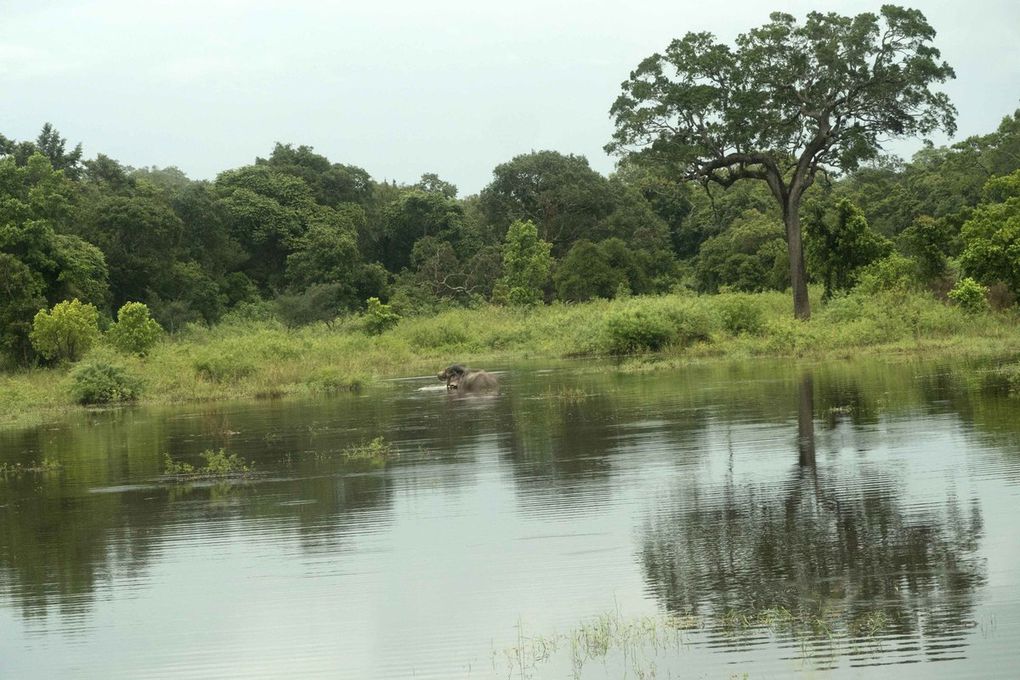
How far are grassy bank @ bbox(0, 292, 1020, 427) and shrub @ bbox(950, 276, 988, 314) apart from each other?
239mm

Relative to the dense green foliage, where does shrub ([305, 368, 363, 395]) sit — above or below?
below

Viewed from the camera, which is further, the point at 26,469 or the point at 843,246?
the point at 843,246

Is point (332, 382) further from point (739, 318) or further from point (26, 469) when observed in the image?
point (739, 318)

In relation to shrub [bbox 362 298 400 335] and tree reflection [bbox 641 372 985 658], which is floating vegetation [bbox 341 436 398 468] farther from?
shrub [bbox 362 298 400 335]

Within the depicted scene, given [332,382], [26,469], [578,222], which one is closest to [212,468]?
[26,469]

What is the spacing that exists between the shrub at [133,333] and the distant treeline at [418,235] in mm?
4267

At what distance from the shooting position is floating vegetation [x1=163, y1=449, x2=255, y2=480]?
605 inches

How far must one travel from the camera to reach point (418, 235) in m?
67.4

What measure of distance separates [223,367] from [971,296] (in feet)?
59.5

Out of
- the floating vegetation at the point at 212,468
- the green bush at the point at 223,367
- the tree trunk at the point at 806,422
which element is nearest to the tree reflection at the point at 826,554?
the tree trunk at the point at 806,422

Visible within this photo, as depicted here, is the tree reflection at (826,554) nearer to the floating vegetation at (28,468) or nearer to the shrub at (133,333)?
the floating vegetation at (28,468)

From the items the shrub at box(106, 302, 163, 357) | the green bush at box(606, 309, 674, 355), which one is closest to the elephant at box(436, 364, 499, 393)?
the green bush at box(606, 309, 674, 355)

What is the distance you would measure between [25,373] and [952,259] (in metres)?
26.5

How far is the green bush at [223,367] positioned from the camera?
3003 centimetres
